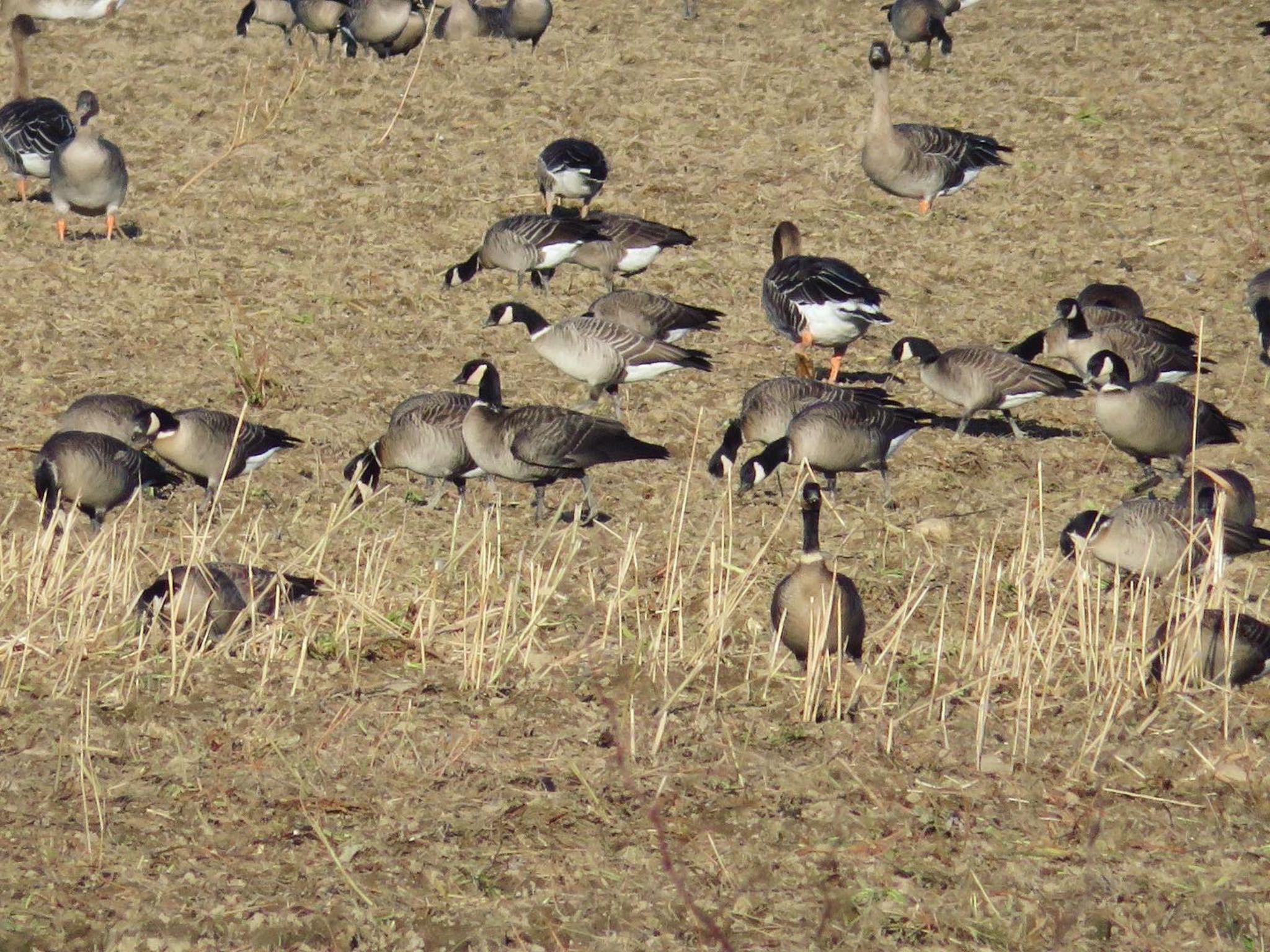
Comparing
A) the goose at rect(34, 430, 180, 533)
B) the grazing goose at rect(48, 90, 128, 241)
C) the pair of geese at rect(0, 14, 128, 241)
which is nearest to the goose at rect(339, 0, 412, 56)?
the pair of geese at rect(0, 14, 128, 241)

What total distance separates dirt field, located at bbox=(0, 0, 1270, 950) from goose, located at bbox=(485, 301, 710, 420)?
328 mm

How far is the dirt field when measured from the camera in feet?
19.9

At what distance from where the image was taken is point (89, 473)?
33.4 ft

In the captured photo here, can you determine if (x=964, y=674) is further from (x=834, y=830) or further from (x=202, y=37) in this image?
(x=202, y=37)

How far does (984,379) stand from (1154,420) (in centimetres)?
128

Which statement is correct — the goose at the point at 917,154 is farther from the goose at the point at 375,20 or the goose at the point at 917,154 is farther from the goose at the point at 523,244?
the goose at the point at 375,20

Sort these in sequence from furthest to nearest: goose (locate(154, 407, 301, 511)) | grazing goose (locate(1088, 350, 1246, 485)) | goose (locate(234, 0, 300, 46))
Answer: goose (locate(234, 0, 300, 46)) → grazing goose (locate(1088, 350, 1246, 485)) → goose (locate(154, 407, 301, 511))

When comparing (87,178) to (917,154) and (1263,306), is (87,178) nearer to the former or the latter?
(917,154)

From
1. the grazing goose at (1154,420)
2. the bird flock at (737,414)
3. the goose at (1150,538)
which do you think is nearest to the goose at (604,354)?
the bird flock at (737,414)

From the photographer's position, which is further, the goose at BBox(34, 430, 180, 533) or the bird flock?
the goose at BBox(34, 430, 180, 533)

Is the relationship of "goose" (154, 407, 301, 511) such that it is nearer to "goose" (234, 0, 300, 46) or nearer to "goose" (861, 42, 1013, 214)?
"goose" (861, 42, 1013, 214)

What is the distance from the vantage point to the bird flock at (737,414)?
27.1 ft

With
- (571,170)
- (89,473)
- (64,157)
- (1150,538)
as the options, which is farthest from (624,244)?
(1150,538)

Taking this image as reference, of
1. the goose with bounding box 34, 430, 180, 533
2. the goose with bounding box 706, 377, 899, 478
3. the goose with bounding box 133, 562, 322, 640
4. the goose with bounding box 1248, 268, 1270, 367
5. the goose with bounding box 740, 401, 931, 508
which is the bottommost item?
the goose with bounding box 133, 562, 322, 640
